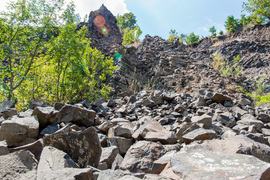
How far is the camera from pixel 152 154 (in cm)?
198

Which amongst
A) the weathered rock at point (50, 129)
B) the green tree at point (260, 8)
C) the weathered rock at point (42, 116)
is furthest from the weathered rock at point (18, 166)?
the green tree at point (260, 8)

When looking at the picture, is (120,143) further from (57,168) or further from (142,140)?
(57,168)

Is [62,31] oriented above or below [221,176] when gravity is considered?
above

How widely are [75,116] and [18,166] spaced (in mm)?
1888

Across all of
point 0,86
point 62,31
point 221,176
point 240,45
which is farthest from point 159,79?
point 240,45

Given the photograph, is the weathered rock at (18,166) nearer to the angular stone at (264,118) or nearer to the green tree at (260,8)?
the angular stone at (264,118)

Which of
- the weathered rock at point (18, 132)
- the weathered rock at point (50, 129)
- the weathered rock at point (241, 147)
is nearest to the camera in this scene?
the weathered rock at point (241, 147)

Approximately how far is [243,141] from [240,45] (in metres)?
17.9

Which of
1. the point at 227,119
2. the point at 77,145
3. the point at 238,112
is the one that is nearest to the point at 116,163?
the point at 77,145

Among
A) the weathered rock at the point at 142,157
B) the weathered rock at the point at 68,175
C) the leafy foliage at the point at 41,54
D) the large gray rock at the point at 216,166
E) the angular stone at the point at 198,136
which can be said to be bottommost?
the weathered rock at the point at 142,157

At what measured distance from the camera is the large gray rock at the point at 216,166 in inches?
46.5

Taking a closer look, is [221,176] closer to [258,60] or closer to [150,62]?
[150,62]

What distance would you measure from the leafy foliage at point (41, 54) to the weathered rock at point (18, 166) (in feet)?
11.2

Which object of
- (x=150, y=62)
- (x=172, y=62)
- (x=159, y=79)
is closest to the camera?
(x=159, y=79)
